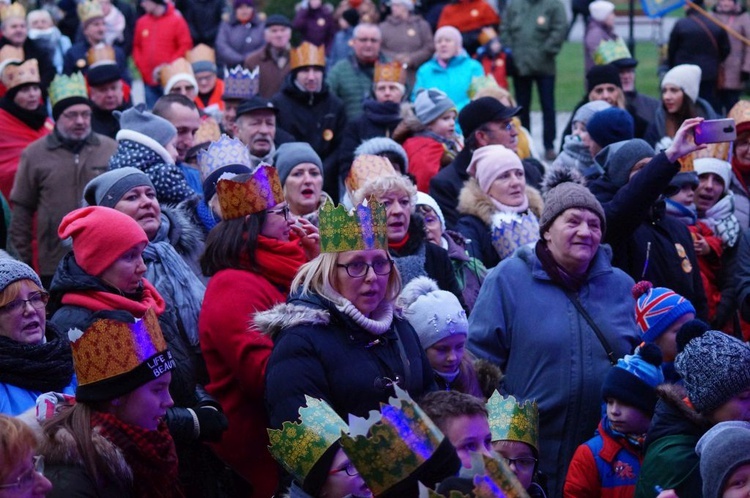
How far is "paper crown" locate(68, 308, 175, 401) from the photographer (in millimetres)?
4621

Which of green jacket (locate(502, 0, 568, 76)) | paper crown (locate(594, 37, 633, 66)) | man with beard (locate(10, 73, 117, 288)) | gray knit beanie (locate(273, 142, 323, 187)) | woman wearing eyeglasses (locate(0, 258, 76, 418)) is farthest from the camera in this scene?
green jacket (locate(502, 0, 568, 76))

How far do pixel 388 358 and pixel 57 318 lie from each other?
1.53 m

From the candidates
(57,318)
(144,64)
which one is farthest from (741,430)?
(144,64)

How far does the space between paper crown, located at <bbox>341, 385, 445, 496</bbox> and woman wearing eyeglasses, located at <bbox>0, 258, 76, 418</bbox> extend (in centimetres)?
→ 189

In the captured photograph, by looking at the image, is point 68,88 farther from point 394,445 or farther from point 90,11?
point 394,445

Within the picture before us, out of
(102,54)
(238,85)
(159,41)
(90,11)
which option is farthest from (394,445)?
(159,41)

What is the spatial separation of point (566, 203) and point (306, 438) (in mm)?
2359

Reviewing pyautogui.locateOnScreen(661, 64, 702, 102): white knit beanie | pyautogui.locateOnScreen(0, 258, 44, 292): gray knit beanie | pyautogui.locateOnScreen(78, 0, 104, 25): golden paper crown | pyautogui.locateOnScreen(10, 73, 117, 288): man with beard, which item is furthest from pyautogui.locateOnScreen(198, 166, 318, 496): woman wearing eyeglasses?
pyautogui.locateOnScreen(78, 0, 104, 25): golden paper crown

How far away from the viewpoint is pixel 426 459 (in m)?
3.81

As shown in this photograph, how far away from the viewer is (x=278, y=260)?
6098 mm

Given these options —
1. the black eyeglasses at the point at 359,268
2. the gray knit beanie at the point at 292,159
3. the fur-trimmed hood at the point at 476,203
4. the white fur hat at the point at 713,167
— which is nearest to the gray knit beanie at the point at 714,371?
the black eyeglasses at the point at 359,268

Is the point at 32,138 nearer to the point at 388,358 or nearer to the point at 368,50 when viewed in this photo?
the point at 368,50

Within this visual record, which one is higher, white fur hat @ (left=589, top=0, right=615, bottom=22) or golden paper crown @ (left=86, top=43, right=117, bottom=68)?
golden paper crown @ (left=86, top=43, right=117, bottom=68)

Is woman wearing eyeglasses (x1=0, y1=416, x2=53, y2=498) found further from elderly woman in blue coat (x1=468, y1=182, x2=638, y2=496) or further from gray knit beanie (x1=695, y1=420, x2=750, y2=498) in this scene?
elderly woman in blue coat (x1=468, y1=182, x2=638, y2=496)
